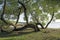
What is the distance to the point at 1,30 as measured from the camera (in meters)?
19.0

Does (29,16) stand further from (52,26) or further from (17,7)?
(52,26)

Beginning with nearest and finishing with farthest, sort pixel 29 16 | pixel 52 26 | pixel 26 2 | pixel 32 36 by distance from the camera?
pixel 32 36
pixel 26 2
pixel 29 16
pixel 52 26

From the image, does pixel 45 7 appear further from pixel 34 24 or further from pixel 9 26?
pixel 9 26

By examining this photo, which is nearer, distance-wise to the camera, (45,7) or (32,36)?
(32,36)

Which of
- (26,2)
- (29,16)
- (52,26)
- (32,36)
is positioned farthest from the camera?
(52,26)

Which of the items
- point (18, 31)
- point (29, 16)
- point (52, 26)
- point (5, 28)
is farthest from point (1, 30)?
point (52, 26)

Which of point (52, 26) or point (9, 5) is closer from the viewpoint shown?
point (9, 5)

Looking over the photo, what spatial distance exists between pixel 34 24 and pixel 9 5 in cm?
293

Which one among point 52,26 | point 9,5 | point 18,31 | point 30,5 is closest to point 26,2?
point 30,5

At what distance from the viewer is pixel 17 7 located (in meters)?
18.6

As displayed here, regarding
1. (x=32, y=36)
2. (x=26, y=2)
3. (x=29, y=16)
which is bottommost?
(x=32, y=36)

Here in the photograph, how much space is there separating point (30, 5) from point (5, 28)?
127 inches

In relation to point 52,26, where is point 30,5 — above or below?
above

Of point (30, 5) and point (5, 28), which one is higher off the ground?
point (30, 5)
